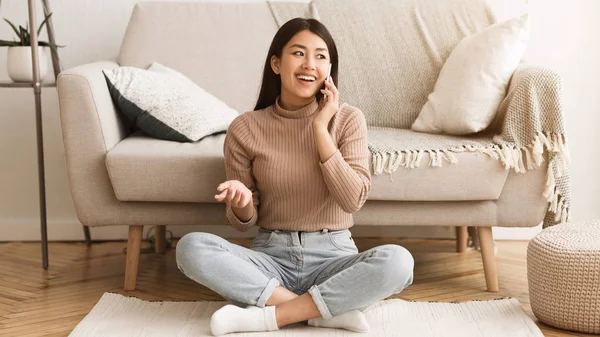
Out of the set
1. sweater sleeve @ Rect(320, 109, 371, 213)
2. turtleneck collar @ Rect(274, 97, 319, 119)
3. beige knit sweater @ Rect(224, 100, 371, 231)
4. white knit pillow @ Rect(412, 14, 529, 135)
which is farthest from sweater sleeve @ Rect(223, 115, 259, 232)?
white knit pillow @ Rect(412, 14, 529, 135)

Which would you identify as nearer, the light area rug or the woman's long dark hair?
the light area rug

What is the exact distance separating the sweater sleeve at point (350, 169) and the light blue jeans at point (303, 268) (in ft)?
0.40

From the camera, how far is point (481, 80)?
2.31 m

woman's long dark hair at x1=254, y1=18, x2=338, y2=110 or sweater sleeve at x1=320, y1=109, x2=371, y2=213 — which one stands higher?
woman's long dark hair at x1=254, y1=18, x2=338, y2=110

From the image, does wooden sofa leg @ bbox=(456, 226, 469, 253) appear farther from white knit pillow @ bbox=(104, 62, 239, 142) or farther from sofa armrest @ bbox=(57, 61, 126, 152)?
sofa armrest @ bbox=(57, 61, 126, 152)

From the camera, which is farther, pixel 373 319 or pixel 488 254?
pixel 488 254

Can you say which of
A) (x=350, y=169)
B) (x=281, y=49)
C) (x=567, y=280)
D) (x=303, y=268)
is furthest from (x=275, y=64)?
(x=567, y=280)

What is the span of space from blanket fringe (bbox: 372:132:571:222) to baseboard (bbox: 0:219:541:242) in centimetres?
85

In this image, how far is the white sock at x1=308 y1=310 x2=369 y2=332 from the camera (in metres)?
1.82

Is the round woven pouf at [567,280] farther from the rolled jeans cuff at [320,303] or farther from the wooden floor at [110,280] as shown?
the rolled jeans cuff at [320,303]

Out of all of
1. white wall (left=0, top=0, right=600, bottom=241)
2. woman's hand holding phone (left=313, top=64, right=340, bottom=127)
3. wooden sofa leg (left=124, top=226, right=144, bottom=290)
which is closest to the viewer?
woman's hand holding phone (left=313, top=64, right=340, bottom=127)

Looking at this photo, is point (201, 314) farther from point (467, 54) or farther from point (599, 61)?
point (599, 61)

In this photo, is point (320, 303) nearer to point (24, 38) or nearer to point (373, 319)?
point (373, 319)

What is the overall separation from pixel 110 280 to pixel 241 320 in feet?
2.46
